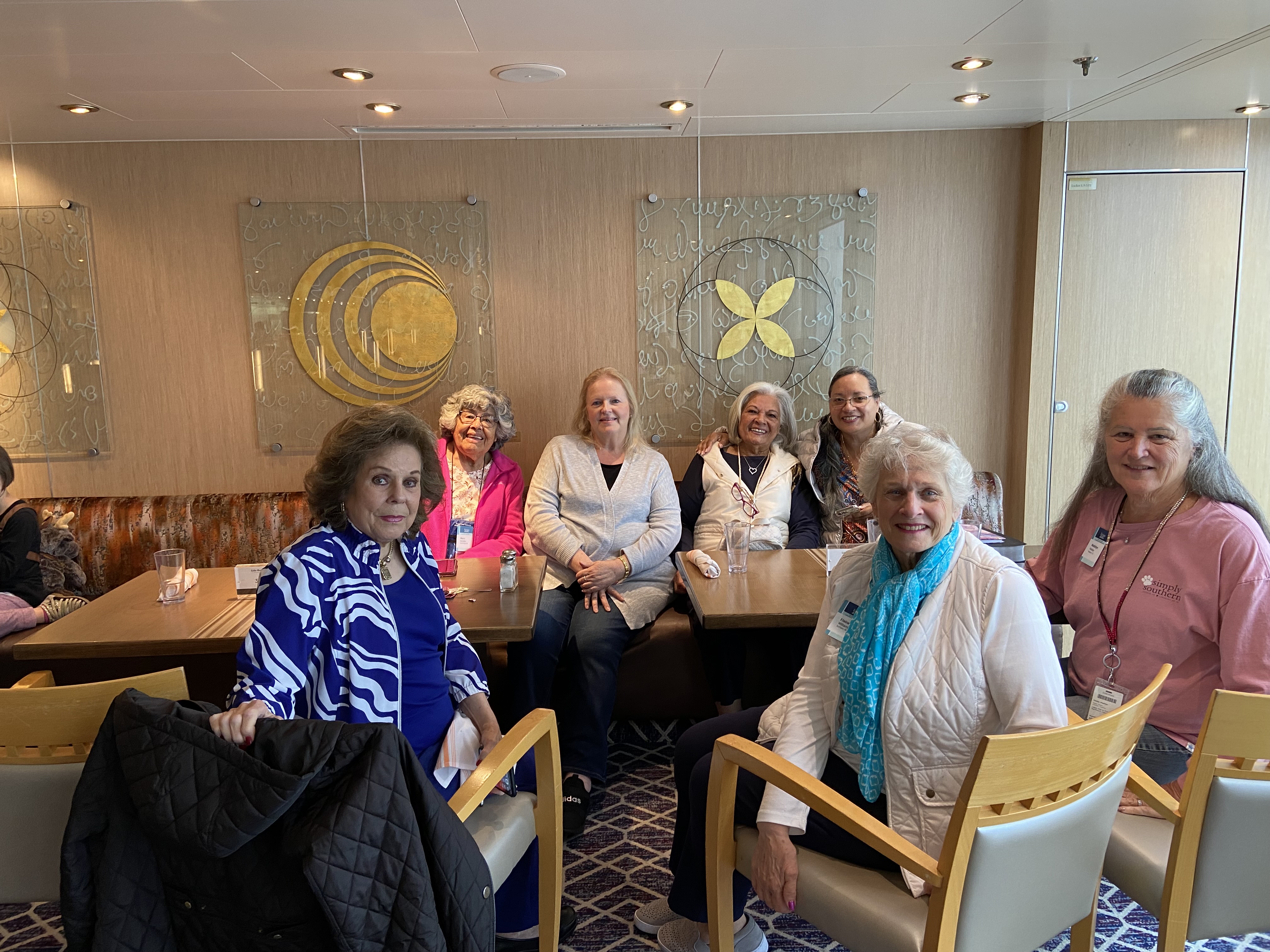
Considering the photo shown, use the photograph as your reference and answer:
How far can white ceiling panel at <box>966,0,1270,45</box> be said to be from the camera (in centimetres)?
254

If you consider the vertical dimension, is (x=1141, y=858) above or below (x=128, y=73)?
below

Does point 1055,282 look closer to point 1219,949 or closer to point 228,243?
point 1219,949

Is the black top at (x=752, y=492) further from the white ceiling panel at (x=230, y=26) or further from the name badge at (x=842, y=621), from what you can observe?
the white ceiling panel at (x=230, y=26)

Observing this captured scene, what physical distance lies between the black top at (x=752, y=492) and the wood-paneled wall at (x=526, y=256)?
1.71 feet

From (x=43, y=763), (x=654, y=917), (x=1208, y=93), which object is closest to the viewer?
(x=43, y=763)

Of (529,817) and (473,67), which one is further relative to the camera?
(473,67)

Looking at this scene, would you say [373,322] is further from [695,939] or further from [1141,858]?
[1141,858]

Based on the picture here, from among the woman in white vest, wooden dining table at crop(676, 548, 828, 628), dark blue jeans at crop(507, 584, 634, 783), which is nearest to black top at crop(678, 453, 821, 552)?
the woman in white vest

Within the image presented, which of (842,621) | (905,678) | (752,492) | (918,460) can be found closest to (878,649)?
(905,678)

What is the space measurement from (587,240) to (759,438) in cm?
133

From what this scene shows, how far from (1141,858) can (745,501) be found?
84.0 inches

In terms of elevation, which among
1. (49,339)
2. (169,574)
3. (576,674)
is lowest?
(576,674)

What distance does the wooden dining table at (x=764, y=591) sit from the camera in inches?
95.4

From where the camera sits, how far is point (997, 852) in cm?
136
